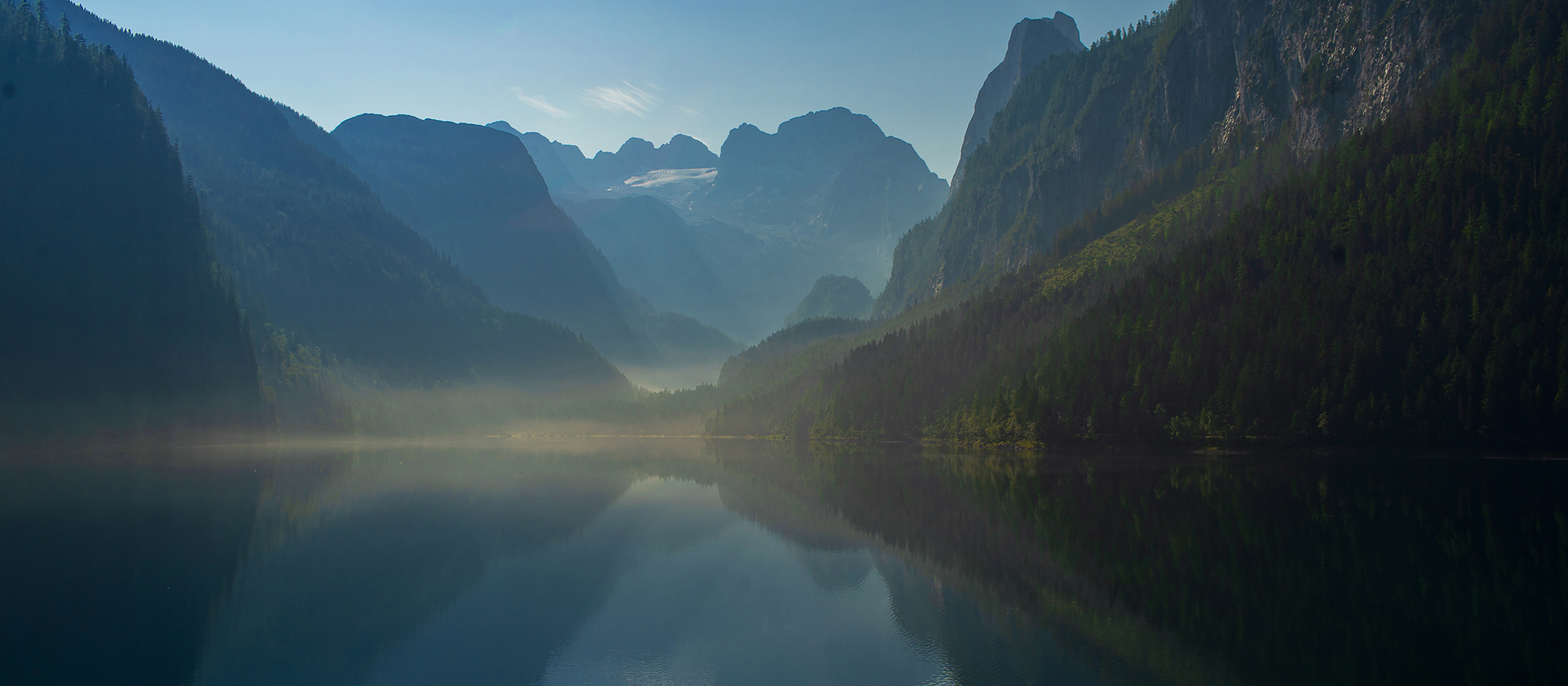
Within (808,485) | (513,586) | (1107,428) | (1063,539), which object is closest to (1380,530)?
(1063,539)

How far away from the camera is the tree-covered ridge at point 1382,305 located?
103 metres

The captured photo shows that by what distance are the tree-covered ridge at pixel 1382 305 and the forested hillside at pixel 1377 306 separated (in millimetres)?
269

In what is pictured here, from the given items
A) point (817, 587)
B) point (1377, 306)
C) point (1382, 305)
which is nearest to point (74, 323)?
point (817, 587)

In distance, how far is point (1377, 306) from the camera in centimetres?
11462

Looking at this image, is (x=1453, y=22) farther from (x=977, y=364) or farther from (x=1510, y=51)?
(x=977, y=364)

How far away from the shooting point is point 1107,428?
138 metres

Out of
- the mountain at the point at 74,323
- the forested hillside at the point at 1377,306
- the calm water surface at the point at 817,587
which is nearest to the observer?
the calm water surface at the point at 817,587

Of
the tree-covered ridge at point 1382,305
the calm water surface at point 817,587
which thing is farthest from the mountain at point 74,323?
the tree-covered ridge at point 1382,305

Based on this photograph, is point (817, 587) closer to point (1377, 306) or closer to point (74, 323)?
point (1377, 306)

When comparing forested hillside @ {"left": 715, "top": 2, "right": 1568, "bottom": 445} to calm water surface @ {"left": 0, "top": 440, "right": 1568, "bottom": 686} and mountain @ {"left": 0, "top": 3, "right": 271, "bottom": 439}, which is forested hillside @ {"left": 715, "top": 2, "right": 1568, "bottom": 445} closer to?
calm water surface @ {"left": 0, "top": 440, "right": 1568, "bottom": 686}

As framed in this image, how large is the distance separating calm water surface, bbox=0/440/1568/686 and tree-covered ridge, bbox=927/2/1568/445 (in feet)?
104

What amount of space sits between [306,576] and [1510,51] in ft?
631

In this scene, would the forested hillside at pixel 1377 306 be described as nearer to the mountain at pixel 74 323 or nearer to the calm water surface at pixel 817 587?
the calm water surface at pixel 817 587

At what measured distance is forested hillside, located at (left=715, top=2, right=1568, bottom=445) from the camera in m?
103
